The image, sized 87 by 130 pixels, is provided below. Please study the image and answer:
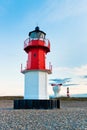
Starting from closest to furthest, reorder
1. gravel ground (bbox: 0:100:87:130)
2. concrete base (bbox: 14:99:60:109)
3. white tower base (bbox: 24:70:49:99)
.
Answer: gravel ground (bbox: 0:100:87:130), concrete base (bbox: 14:99:60:109), white tower base (bbox: 24:70:49:99)

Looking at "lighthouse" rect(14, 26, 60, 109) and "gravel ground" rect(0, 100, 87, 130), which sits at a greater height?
"lighthouse" rect(14, 26, 60, 109)

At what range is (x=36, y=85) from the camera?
18.9 metres

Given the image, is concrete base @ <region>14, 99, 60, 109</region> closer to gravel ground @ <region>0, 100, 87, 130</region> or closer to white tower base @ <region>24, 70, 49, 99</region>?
white tower base @ <region>24, 70, 49, 99</region>

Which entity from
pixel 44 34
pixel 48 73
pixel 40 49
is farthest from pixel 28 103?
pixel 44 34

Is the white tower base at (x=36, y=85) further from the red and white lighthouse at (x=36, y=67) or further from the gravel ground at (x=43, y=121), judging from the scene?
the gravel ground at (x=43, y=121)

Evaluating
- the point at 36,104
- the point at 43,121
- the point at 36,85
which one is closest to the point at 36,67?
the point at 36,85

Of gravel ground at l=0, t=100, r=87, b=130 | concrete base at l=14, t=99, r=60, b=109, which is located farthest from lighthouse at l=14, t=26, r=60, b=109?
gravel ground at l=0, t=100, r=87, b=130

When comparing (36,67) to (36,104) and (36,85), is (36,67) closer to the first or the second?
(36,85)

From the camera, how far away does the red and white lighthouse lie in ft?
61.8

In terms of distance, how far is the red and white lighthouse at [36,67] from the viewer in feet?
61.8

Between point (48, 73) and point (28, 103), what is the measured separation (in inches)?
116

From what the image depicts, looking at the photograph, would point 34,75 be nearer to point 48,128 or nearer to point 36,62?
point 36,62

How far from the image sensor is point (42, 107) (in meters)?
18.5

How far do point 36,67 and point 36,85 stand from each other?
1.38 meters
